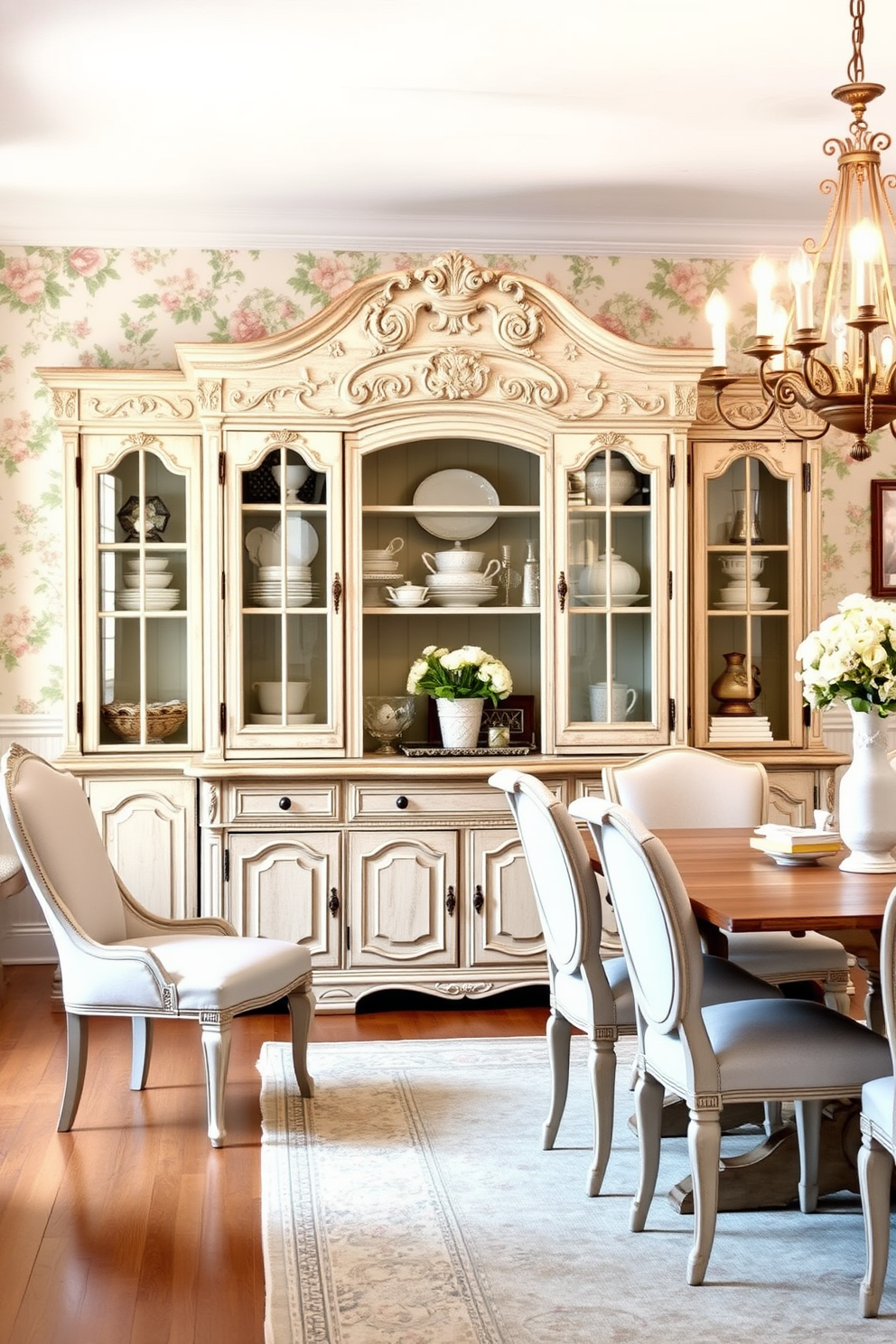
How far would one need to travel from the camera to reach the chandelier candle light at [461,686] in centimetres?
465

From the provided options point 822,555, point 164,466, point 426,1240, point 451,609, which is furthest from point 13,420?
point 426,1240

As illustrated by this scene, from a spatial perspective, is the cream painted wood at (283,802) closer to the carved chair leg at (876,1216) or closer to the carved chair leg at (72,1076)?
the carved chair leg at (72,1076)

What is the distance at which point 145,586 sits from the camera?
4.70 meters

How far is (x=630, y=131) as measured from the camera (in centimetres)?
418

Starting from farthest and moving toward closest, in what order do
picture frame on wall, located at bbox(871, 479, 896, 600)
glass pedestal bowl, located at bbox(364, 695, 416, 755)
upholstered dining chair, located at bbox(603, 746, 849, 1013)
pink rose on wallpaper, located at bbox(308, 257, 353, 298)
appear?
picture frame on wall, located at bbox(871, 479, 896, 600)
pink rose on wallpaper, located at bbox(308, 257, 353, 298)
glass pedestal bowl, located at bbox(364, 695, 416, 755)
upholstered dining chair, located at bbox(603, 746, 849, 1013)

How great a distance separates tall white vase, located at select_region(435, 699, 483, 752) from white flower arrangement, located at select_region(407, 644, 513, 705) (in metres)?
0.02

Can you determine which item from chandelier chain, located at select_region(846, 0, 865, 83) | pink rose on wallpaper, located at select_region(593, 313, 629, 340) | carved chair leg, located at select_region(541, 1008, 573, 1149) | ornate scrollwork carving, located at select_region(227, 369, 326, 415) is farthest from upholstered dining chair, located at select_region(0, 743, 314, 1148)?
pink rose on wallpaper, located at select_region(593, 313, 629, 340)

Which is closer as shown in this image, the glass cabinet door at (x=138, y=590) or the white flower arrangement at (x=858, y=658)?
the white flower arrangement at (x=858, y=658)

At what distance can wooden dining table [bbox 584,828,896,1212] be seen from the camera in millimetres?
2535

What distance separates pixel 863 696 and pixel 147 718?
2.52m

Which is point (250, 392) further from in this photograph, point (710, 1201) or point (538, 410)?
point (710, 1201)

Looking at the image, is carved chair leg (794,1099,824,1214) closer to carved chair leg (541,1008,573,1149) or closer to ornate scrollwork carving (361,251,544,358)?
carved chair leg (541,1008,573,1149)

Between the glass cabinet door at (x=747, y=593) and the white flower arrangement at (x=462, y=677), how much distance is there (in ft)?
2.30

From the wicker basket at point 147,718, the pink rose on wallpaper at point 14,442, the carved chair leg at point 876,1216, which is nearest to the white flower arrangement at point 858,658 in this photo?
the carved chair leg at point 876,1216
